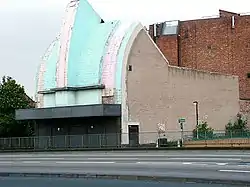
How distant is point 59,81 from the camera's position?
52281mm

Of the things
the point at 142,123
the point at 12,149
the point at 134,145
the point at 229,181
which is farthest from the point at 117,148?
the point at 229,181

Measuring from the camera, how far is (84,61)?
52.2 meters

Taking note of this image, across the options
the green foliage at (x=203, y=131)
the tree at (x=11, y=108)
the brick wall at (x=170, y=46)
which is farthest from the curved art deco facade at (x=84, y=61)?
the brick wall at (x=170, y=46)

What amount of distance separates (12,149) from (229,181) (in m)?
43.5

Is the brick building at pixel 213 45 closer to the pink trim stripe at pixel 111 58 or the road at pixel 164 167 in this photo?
the pink trim stripe at pixel 111 58

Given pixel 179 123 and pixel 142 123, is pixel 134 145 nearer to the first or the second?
pixel 142 123

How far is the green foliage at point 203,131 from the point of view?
Answer: 1956 inches

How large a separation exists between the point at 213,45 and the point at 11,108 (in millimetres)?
28307

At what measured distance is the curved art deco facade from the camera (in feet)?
164

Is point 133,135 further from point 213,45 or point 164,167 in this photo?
point 164,167

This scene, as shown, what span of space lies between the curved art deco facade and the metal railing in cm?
335

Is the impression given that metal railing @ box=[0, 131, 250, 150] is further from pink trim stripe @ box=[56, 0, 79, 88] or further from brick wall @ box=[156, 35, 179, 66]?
brick wall @ box=[156, 35, 179, 66]

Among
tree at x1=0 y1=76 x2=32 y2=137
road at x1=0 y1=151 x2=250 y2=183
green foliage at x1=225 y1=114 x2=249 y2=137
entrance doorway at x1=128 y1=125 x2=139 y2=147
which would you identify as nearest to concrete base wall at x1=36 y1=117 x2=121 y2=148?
entrance doorway at x1=128 y1=125 x2=139 y2=147

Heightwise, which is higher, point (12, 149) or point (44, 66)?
point (44, 66)
